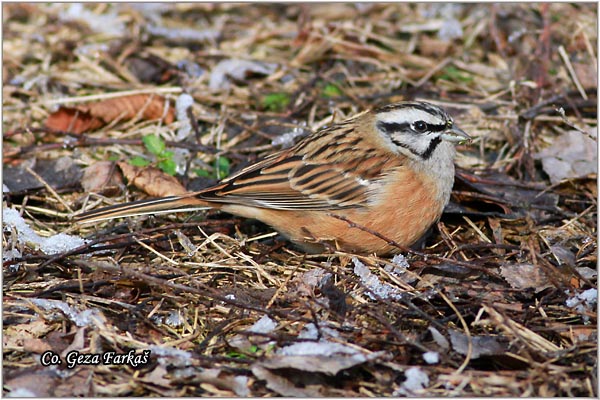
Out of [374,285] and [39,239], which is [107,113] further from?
[374,285]

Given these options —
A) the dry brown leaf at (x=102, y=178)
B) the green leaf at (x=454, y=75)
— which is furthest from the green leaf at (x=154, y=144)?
the green leaf at (x=454, y=75)

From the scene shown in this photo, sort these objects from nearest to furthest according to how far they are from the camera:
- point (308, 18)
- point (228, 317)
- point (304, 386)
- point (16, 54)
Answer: point (304, 386) < point (228, 317) < point (16, 54) < point (308, 18)

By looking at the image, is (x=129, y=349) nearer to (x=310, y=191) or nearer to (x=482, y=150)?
(x=310, y=191)

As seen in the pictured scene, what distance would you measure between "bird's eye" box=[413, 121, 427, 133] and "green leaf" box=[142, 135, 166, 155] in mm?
2095

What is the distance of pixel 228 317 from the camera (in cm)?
423

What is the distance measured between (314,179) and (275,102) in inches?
69.4

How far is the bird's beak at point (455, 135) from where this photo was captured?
5.03 m

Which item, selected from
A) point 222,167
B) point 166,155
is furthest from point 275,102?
point 166,155

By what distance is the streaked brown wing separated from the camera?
198 inches

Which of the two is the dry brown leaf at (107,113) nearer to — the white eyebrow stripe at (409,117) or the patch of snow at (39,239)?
the patch of snow at (39,239)

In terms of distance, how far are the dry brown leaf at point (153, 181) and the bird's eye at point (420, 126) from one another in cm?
185

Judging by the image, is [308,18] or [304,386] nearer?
[304,386]

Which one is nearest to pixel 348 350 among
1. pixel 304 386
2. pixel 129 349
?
pixel 304 386

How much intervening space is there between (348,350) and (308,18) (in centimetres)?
490
